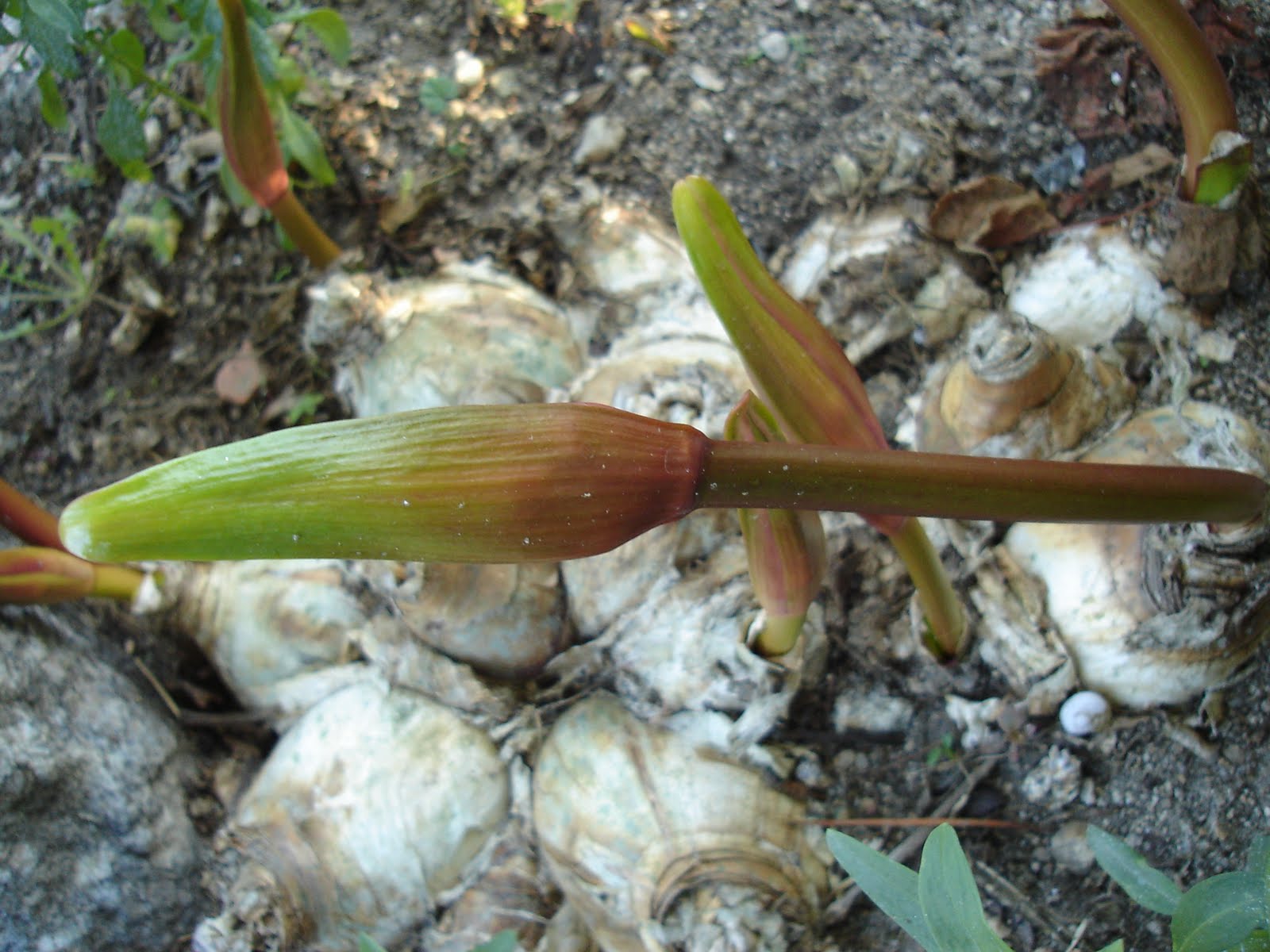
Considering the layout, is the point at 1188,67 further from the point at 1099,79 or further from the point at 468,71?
the point at 468,71

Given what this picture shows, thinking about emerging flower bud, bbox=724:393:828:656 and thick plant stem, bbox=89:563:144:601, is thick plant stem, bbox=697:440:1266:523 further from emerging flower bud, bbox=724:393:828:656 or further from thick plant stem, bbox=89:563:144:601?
thick plant stem, bbox=89:563:144:601

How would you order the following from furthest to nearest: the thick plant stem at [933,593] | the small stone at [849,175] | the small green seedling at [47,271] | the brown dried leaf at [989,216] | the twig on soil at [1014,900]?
the small green seedling at [47,271], the small stone at [849,175], the brown dried leaf at [989,216], the twig on soil at [1014,900], the thick plant stem at [933,593]

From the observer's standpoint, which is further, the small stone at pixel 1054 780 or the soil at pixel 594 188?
the soil at pixel 594 188

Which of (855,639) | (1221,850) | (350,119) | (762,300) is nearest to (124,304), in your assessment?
(350,119)

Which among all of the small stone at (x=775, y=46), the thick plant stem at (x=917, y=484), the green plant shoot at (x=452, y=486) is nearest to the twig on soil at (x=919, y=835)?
the thick plant stem at (x=917, y=484)

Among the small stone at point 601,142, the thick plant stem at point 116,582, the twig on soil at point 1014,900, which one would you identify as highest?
the small stone at point 601,142

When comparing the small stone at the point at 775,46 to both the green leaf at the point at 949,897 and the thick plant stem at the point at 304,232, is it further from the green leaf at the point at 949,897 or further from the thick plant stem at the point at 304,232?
the green leaf at the point at 949,897

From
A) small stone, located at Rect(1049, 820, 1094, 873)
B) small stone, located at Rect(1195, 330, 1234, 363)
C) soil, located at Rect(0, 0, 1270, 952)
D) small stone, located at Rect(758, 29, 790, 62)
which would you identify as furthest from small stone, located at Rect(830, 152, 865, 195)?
small stone, located at Rect(1049, 820, 1094, 873)
